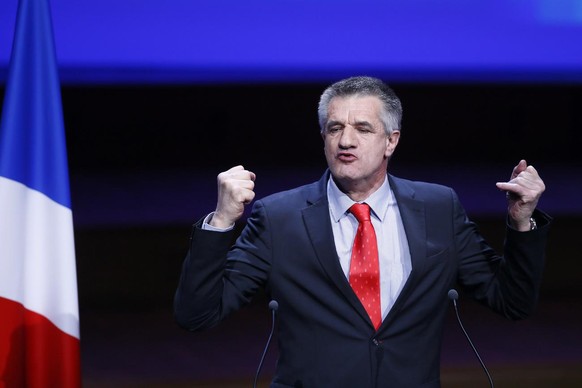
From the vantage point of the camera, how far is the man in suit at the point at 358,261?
1.85 m

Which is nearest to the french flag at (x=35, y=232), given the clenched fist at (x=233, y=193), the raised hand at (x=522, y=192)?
the clenched fist at (x=233, y=193)

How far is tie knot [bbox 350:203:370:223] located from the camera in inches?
76.3

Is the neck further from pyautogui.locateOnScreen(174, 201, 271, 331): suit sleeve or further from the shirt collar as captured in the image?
pyautogui.locateOnScreen(174, 201, 271, 331): suit sleeve

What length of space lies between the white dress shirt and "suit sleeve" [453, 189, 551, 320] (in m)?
0.14

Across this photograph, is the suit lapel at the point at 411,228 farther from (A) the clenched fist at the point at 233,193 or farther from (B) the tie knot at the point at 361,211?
(A) the clenched fist at the point at 233,193

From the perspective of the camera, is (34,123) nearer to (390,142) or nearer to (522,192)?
(390,142)

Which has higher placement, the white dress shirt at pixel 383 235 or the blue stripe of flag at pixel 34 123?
the blue stripe of flag at pixel 34 123

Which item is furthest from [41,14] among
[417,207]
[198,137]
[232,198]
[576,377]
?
Result: [198,137]

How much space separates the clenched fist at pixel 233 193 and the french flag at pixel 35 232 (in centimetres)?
57

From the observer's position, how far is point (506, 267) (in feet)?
6.36

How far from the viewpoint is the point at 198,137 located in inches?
289

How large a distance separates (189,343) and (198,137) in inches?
140

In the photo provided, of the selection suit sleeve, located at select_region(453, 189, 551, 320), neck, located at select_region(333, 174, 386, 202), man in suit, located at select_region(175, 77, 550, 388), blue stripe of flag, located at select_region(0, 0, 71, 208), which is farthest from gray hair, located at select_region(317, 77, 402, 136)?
blue stripe of flag, located at select_region(0, 0, 71, 208)

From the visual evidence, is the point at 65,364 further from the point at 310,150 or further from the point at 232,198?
the point at 310,150
